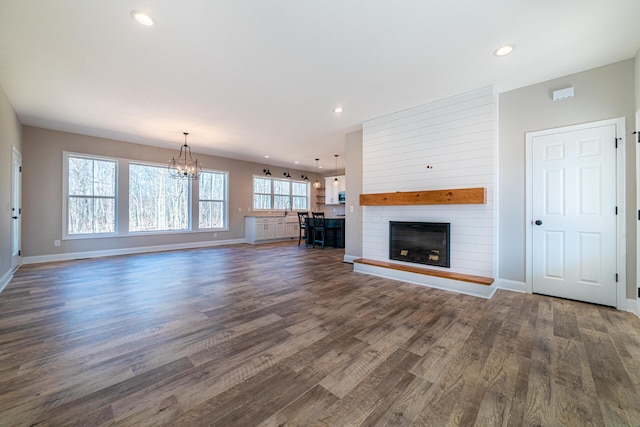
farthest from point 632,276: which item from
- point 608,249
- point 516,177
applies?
point 516,177

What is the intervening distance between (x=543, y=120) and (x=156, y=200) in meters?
8.28

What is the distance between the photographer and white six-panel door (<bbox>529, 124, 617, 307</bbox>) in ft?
9.94

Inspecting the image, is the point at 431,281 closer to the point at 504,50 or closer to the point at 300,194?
the point at 504,50

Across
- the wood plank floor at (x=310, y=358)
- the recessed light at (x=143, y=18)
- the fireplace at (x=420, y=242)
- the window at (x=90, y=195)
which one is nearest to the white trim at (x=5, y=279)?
the wood plank floor at (x=310, y=358)

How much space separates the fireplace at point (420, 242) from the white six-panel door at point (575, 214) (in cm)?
109

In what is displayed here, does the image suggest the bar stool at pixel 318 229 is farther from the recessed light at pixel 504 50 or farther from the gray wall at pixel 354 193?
the recessed light at pixel 504 50

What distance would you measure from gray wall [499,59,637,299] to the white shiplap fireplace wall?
0.75 feet

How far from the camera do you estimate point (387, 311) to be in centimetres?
287

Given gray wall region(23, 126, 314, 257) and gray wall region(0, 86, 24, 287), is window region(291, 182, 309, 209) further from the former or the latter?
gray wall region(0, 86, 24, 287)

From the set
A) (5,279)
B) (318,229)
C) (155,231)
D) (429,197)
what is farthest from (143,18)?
(318,229)

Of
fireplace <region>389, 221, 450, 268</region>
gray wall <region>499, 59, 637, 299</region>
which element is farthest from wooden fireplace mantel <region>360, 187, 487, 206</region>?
gray wall <region>499, 59, 637, 299</region>

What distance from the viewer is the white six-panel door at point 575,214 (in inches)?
119

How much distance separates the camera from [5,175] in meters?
3.87

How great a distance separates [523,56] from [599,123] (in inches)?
49.3
